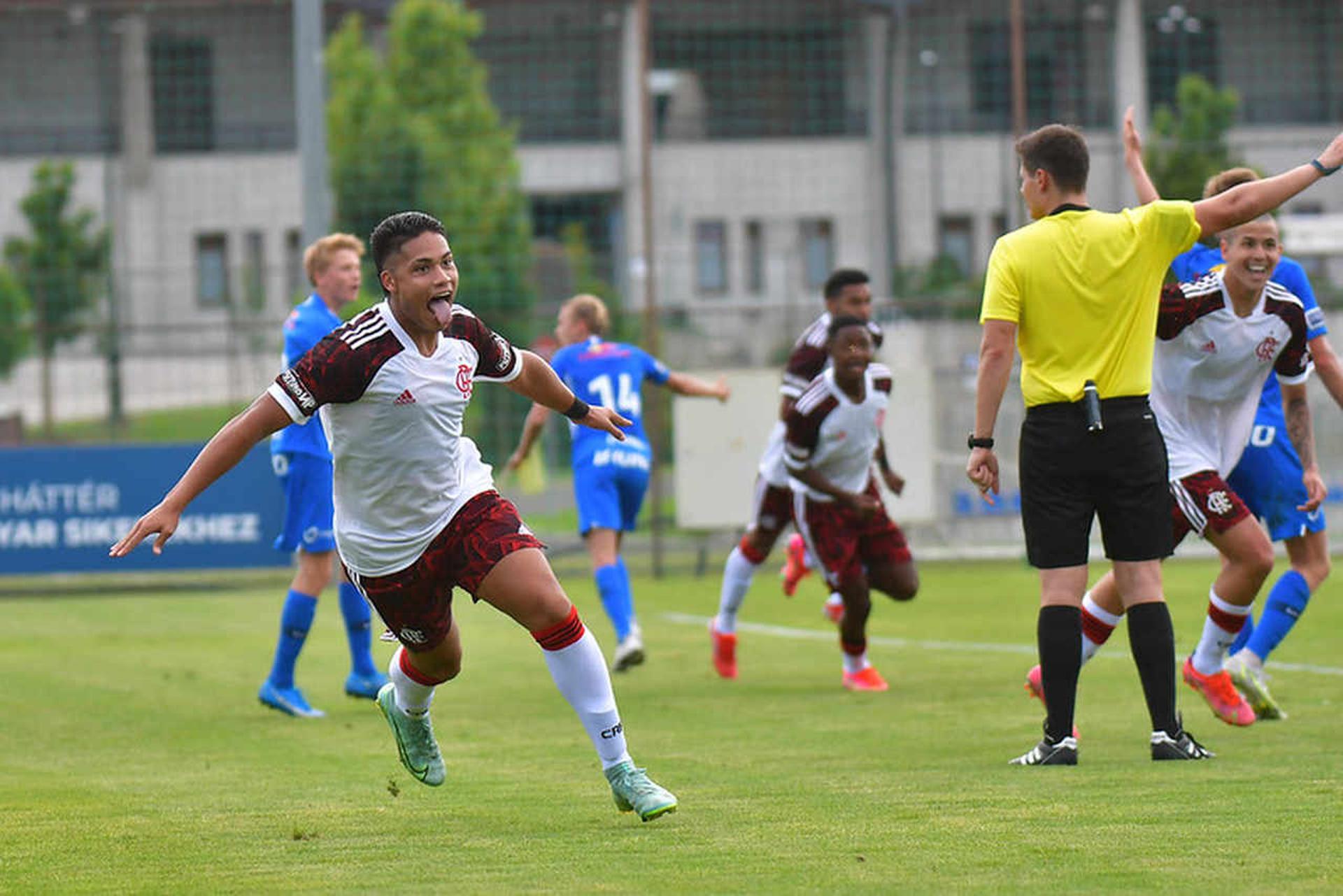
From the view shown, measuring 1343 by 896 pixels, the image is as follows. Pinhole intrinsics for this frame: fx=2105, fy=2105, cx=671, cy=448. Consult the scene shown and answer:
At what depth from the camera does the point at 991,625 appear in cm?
1348

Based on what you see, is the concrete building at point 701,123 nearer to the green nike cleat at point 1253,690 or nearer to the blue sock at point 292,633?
the green nike cleat at point 1253,690

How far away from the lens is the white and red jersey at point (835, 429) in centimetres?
1032

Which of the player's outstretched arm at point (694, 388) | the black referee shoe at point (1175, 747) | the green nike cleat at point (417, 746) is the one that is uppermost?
the player's outstretched arm at point (694, 388)

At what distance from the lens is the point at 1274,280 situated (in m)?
8.25

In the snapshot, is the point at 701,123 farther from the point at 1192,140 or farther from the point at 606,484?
the point at 606,484

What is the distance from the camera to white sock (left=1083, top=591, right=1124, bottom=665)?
8.04 meters

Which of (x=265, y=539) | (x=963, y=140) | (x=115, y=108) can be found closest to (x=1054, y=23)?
(x=963, y=140)

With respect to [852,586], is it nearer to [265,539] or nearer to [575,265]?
[265,539]

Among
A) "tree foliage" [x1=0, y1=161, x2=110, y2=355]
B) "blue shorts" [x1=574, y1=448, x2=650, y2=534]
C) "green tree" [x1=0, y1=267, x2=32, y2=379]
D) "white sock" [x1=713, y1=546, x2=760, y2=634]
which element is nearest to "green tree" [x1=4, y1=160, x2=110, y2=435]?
"tree foliage" [x1=0, y1=161, x2=110, y2=355]

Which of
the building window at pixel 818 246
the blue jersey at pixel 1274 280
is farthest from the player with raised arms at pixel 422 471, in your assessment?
the building window at pixel 818 246

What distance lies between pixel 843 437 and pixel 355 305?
29.5 feet

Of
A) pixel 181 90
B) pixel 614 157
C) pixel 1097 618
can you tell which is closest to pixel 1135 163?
pixel 1097 618

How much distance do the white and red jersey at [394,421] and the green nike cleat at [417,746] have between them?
2.03ft

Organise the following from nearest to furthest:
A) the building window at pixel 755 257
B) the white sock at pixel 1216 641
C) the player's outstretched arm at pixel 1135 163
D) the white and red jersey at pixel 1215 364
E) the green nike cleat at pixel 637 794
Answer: the green nike cleat at pixel 637 794, the player's outstretched arm at pixel 1135 163, the white and red jersey at pixel 1215 364, the white sock at pixel 1216 641, the building window at pixel 755 257
